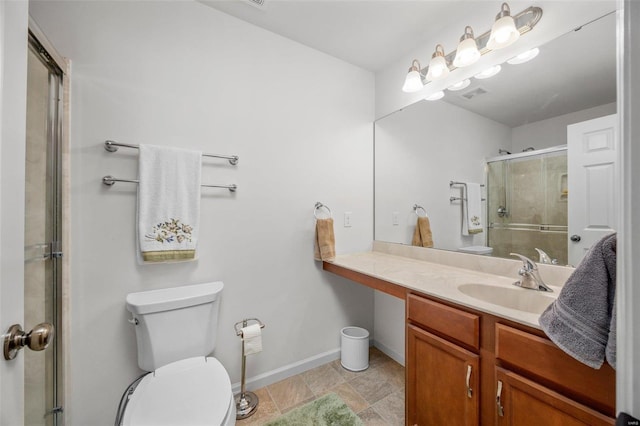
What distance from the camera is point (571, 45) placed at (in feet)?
3.97

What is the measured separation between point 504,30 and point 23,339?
6.87ft

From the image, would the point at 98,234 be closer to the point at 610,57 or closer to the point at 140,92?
the point at 140,92

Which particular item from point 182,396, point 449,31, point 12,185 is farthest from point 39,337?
point 449,31

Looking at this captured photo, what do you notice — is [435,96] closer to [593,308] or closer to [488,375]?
[593,308]

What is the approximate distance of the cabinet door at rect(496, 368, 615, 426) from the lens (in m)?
0.76

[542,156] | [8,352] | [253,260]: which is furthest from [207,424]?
[542,156]

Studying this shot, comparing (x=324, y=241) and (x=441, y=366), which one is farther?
(x=324, y=241)

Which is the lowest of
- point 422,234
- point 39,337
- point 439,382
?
point 439,382

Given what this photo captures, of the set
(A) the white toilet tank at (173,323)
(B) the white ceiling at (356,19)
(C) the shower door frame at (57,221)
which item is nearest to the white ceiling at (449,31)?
(B) the white ceiling at (356,19)

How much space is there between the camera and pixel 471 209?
1644 millimetres

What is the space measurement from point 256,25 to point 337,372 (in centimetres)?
250

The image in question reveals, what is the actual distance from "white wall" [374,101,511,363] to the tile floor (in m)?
0.26

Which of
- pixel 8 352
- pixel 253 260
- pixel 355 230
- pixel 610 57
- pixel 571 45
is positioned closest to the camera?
pixel 8 352

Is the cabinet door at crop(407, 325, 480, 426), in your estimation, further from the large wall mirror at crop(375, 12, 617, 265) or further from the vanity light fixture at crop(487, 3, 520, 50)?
the vanity light fixture at crop(487, 3, 520, 50)
